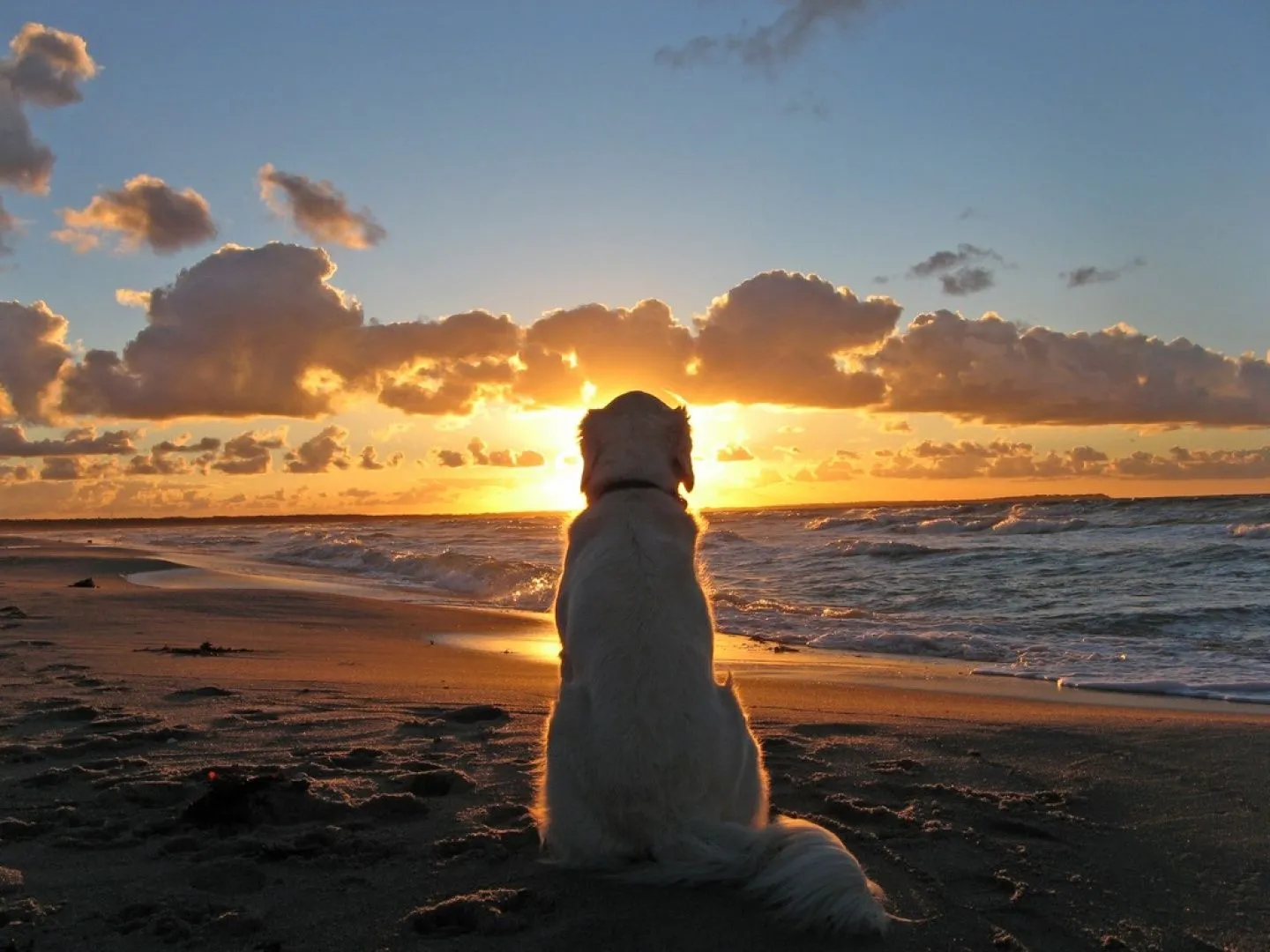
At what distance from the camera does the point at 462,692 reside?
7.80 meters

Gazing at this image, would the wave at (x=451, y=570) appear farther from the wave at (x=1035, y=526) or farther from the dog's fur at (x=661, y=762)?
the wave at (x=1035, y=526)

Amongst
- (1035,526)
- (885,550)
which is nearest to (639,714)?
(885,550)

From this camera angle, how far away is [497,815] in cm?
452

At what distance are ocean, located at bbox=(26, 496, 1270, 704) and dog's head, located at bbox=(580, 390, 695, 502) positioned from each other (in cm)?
646

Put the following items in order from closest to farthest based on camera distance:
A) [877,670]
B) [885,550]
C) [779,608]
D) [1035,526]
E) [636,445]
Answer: [636,445] < [877,670] < [779,608] < [885,550] < [1035,526]

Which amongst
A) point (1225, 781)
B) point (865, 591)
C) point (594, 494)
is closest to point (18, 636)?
point (594, 494)

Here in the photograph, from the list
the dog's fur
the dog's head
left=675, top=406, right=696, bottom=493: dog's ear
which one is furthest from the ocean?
the dog's fur

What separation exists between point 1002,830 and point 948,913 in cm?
112

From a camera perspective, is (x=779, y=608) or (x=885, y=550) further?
(x=885, y=550)

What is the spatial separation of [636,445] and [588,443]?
30 centimetres

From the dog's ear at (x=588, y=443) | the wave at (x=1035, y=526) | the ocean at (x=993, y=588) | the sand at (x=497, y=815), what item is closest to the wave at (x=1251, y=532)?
the ocean at (x=993, y=588)

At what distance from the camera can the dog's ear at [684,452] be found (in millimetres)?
4953

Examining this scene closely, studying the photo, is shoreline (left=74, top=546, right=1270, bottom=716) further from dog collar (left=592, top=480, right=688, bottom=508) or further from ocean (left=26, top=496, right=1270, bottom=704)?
dog collar (left=592, top=480, right=688, bottom=508)

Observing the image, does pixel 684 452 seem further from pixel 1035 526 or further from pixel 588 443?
pixel 1035 526
